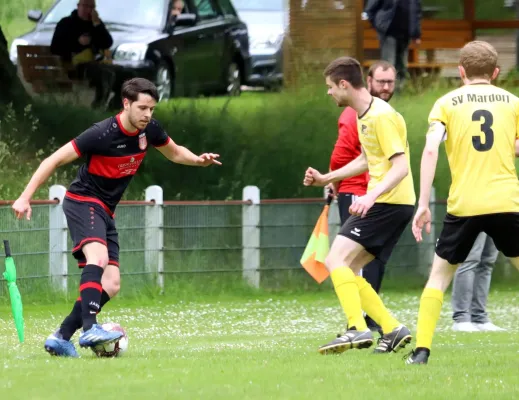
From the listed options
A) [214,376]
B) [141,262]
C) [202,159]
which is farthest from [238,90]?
[214,376]

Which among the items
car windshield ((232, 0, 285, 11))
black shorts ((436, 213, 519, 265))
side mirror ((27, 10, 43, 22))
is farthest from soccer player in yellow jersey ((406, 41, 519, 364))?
car windshield ((232, 0, 285, 11))

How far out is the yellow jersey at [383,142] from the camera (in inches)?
367

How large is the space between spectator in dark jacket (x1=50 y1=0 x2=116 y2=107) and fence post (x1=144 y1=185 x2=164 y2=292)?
5003mm

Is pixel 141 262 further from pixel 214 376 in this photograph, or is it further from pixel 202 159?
pixel 214 376

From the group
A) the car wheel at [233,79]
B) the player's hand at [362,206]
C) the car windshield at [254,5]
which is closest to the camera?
the player's hand at [362,206]

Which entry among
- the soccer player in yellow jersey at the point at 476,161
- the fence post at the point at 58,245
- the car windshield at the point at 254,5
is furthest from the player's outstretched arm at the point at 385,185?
the car windshield at the point at 254,5

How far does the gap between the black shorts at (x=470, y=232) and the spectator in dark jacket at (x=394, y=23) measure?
489 inches

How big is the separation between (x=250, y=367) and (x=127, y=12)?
13370 mm

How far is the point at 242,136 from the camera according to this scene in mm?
21109

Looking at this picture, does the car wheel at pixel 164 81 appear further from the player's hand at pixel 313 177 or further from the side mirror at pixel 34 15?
the player's hand at pixel 313 177

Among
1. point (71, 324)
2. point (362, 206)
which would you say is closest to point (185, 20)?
point (71, 324)

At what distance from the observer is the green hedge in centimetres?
2002

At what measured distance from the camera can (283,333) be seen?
484 inches

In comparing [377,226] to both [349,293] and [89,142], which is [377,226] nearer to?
[349,293]
